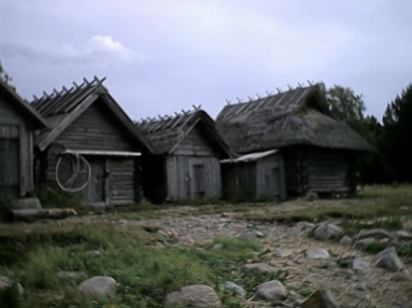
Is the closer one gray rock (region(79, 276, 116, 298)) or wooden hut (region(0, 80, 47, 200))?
gray rock (region(79, 276, 116, 298))

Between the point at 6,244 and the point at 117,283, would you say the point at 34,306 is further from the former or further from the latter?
the point at 6,244

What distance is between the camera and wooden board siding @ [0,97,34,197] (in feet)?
41.2

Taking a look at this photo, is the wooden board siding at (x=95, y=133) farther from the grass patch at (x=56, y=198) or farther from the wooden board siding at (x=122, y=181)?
the grass patch at (x=56, y=198)

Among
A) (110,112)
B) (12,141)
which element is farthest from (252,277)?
(110,112)

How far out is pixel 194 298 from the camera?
15.9ft

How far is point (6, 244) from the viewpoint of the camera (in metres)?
6.67

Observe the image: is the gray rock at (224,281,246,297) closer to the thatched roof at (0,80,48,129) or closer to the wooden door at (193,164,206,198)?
the thatched roof at (0,80,48,129)

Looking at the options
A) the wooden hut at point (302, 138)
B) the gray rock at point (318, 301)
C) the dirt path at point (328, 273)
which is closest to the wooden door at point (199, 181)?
the wooden hut at point (302, 138)

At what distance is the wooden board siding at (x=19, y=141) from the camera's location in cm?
1256

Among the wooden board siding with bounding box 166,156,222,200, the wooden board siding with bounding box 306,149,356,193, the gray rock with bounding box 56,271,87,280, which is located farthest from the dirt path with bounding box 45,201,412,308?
the wooden board siding with bounding box 306,149,356,193

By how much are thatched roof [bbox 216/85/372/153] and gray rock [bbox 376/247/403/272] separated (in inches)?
564

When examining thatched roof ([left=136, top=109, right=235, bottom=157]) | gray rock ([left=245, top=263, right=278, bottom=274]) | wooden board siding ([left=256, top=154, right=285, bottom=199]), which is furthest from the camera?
wooden board siding ([left=256, top=154, right=285, bottom=199])

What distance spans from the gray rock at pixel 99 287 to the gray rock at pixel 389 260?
3.45 metres

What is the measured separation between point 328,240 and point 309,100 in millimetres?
17330
